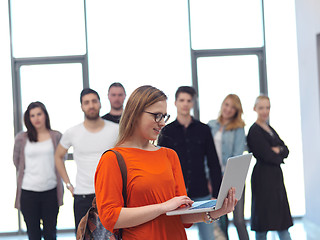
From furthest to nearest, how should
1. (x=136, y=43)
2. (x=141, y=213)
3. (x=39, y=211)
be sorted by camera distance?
1. (x=136, y=43)
2. (x=39, y=211)
3. (x=141, y=213)

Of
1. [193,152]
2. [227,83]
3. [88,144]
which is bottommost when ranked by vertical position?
[193,152]

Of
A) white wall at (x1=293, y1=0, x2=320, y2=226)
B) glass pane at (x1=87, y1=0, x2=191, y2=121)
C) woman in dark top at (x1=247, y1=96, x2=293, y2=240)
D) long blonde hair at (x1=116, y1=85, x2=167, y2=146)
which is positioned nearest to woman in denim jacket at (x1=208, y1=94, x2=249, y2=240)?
woman in dark top at (x1=247, y1=96, x2=293, y2=240)

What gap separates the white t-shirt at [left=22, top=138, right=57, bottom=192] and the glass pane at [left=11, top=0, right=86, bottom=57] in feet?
6.85

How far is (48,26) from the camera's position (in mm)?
6098

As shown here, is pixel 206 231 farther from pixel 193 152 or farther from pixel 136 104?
pixel 136 104

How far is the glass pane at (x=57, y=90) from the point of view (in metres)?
6.13

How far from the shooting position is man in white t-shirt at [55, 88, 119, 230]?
3.68m

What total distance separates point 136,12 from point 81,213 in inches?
125

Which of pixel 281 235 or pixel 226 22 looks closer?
pixel 281 235

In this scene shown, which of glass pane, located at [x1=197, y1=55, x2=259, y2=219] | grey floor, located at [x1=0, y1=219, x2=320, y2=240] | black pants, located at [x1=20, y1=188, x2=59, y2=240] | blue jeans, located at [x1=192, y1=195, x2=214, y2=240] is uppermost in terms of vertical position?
glass pane, located at [x1=197, y1=55, x2=259, y2=219]

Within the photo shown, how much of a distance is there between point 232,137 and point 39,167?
176 cm

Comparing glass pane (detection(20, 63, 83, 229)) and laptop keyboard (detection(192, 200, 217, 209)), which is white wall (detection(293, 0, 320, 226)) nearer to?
glass pane (detection(20, 63, 83, 229))

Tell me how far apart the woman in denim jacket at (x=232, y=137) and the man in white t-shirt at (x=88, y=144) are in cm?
109

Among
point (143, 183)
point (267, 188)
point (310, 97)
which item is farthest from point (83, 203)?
point (310, 97)
